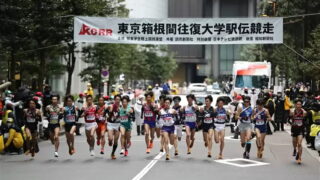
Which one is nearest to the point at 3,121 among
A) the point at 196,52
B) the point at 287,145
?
the point at 287,145

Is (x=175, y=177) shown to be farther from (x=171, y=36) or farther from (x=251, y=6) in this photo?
(x=251, y=6)

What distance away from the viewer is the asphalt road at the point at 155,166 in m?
13.4

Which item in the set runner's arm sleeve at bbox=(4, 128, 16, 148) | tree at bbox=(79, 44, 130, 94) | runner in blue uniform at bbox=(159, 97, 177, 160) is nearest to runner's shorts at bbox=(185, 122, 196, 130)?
runner in blue uniform at bbox=(159, 97, 177, 160)

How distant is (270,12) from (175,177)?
40.8 m

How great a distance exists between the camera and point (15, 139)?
18.1m

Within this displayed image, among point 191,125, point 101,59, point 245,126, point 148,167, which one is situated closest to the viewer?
point 148,167

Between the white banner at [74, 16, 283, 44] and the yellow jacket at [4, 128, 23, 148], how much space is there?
7.18 meters

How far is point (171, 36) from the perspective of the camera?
24.2 metres

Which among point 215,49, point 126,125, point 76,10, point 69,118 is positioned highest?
point 215,49

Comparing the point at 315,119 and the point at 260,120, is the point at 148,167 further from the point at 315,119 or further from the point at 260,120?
the point at 315,119

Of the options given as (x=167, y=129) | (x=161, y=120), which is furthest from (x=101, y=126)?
(x=167, y=129)

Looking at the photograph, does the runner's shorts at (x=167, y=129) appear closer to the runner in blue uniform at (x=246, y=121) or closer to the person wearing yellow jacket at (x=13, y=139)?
the runner in blue uniform at (x=246, y=121)

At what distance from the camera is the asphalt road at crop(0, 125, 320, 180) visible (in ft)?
44.1

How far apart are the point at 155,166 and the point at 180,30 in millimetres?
10235
